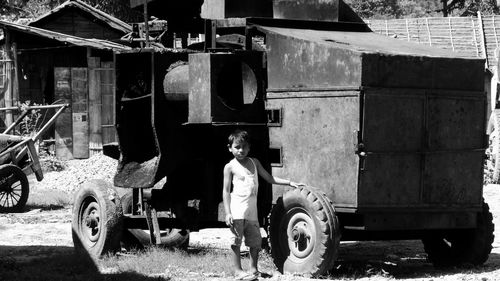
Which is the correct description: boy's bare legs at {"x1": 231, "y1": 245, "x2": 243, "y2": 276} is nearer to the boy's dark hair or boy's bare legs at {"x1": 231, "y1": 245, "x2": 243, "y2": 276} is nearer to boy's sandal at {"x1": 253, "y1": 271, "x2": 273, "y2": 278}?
boy's sandal at {"x1": 253, "y1": 271, "x2": 273, "y2": 278}

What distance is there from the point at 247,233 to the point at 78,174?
47.9 feet

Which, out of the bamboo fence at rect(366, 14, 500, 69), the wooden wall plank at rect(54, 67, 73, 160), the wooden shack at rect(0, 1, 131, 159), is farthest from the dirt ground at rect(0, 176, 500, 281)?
the bamboo fence at rect(366, 14, 500, 69)

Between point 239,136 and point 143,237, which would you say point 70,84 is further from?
point 239,136

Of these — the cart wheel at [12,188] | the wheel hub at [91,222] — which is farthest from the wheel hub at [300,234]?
the cart wheel at [12,188]

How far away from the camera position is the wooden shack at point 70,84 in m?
28.0

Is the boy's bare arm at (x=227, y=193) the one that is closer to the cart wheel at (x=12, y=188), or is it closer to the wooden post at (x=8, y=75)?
the cart wheel at (x=12, y=188)

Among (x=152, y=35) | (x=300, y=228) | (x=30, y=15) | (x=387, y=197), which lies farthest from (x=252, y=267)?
(x=30, y=15)

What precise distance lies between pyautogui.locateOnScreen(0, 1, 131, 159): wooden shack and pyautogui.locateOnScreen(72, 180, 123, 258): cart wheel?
15.7 metres

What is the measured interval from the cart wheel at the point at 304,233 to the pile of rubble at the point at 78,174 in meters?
12.5

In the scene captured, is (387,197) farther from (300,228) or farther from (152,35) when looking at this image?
(152,35)

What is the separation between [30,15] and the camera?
47375 millimetres

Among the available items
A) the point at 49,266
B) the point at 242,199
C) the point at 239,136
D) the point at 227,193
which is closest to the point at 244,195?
the point at 242,199

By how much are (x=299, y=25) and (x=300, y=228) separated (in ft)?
7.35

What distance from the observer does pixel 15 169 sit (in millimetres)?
18672
